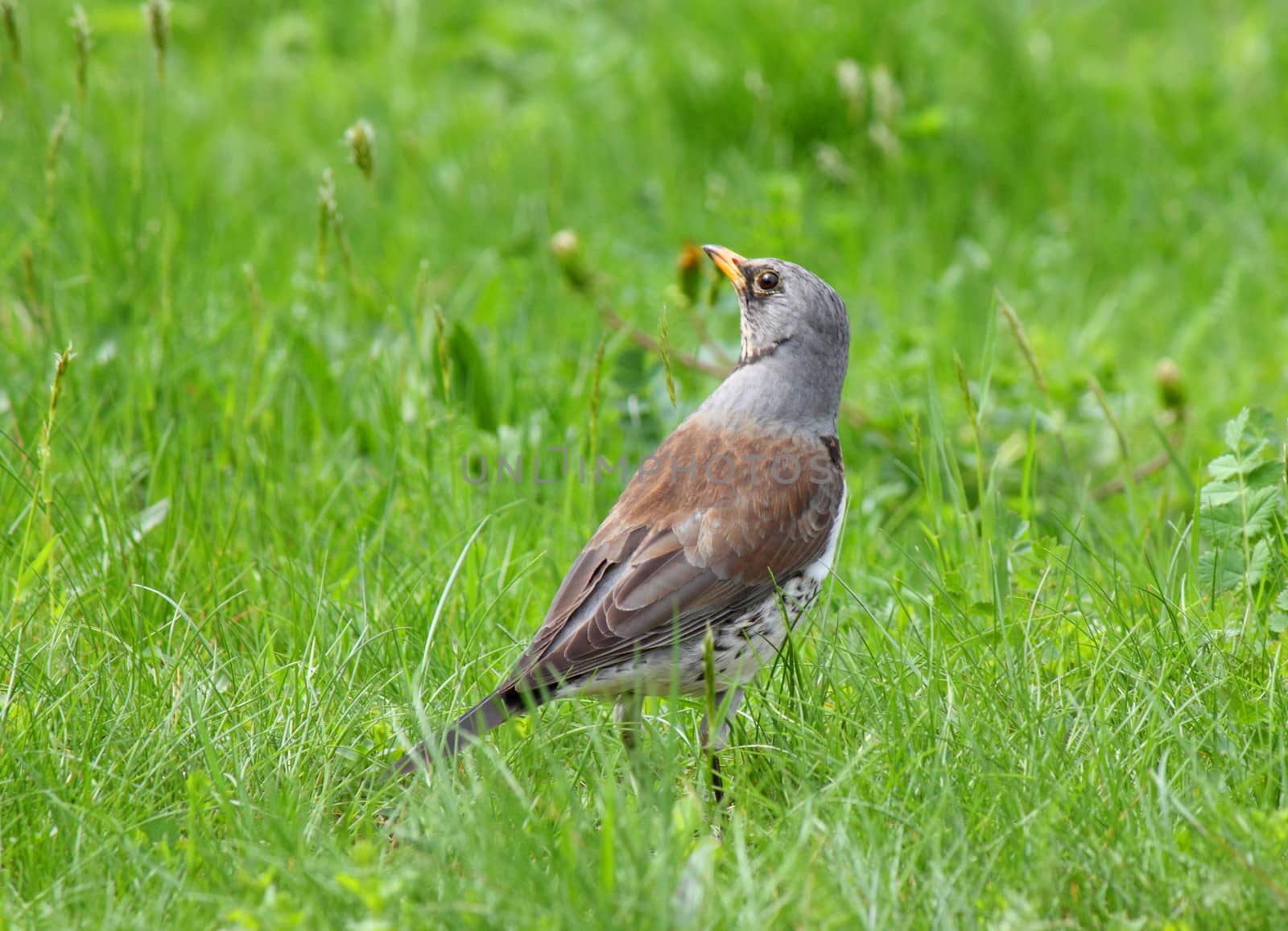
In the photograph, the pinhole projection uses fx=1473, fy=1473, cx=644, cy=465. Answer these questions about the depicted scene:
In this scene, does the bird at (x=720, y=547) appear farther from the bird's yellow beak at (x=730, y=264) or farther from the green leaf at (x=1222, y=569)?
the green leaf at (x=1222, y=569)

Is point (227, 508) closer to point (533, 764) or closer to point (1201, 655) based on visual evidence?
point (533, 764)

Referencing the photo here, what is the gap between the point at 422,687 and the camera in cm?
367

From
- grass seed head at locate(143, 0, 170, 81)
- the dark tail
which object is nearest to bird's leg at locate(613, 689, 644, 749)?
the dark tail

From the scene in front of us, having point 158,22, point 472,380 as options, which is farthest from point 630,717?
point 158,22

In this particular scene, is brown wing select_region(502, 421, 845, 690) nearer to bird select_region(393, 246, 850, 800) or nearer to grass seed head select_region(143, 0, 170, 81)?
bird select_region(393, 246, 850, 800)

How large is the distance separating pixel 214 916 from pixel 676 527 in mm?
1539

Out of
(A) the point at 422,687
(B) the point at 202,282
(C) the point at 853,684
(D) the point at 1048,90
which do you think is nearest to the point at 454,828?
(A) the point at 422,687

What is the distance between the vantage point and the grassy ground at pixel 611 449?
2.98 m

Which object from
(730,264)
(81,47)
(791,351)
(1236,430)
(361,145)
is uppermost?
(81,47)

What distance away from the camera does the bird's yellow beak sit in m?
4.42

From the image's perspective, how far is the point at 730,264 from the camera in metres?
4.45

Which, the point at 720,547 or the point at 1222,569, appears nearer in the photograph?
the point at 720,547

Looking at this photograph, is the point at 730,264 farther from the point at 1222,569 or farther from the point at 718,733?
the point at 1222,569

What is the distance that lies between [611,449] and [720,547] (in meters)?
1.69
